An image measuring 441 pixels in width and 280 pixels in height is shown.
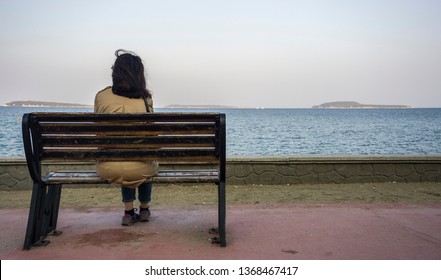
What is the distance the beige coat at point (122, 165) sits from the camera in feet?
12.9

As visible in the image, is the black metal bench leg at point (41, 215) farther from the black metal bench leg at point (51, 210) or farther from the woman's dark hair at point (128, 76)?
the woman's dark hair at point (128, 76)

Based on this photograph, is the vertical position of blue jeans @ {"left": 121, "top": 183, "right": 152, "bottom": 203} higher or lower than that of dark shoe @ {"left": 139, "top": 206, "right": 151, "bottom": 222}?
higher

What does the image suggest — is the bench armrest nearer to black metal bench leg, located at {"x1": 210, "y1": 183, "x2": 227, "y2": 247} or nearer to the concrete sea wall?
black metal bench leg, located at {"x1": 210, "y1": 183, "x2": 227, "y2": 247}

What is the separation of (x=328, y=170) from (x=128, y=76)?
400 centimetres

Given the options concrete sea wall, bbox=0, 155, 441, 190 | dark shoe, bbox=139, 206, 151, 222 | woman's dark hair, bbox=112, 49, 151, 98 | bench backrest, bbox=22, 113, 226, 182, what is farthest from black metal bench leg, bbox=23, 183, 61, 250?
concrete sea wall, bbox=0, 155, 441, 190

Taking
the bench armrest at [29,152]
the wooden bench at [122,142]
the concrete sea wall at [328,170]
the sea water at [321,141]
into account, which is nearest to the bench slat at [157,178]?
the wooden bench at [122,142]

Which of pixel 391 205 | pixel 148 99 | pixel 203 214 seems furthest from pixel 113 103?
pixel 391 205

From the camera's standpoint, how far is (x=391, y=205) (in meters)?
5.45

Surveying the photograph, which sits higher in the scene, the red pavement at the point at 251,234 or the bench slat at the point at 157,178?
the bench slat at the point at 157,178

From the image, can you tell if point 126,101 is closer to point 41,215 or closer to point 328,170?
point 41,215

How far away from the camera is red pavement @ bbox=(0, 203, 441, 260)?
11.8 feet

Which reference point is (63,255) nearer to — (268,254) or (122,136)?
(122,136)

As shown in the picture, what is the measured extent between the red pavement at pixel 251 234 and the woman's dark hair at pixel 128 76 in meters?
1.32

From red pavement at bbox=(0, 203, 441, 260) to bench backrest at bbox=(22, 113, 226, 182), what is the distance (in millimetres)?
735
